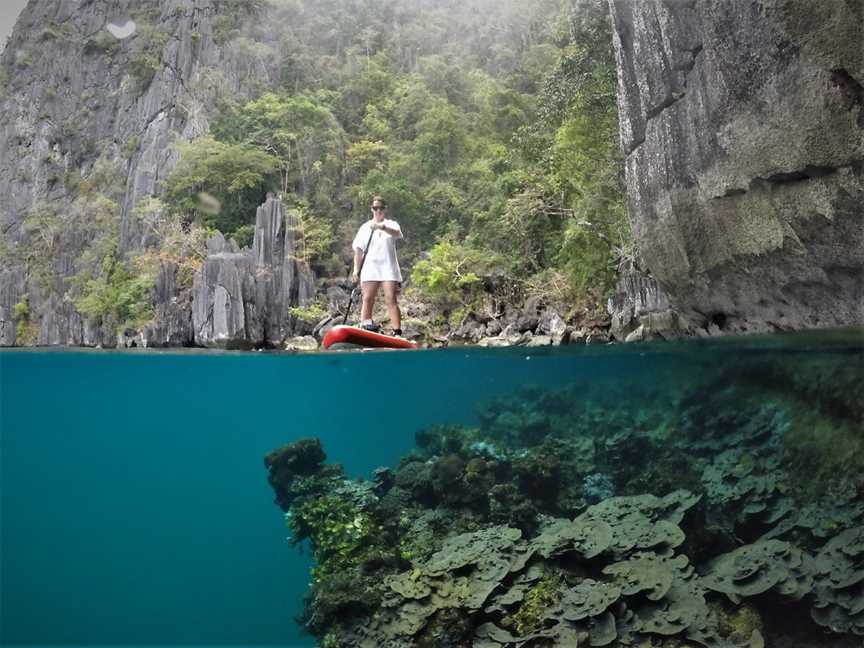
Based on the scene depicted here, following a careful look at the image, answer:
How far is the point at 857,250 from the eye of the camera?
3.38 metres

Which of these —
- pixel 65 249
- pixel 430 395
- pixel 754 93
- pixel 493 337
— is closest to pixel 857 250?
pixel 754 93

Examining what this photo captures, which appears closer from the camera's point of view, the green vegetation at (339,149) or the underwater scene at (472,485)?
the underwater scene at (472,485)

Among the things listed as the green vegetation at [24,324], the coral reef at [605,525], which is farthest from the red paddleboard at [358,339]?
the green vegetation at [24,324]

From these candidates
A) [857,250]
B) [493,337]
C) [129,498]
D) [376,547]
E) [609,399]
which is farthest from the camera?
[129,498]

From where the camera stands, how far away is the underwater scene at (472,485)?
371cm

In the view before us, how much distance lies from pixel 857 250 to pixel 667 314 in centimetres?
253

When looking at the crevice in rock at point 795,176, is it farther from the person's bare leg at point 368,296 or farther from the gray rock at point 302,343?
the gray rock at point 302,343

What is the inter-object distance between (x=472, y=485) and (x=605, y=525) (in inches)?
38.1

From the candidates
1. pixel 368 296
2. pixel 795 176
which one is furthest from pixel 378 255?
pixel 795 176

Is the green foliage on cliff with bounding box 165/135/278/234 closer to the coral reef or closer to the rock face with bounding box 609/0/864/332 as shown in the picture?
the coral reef

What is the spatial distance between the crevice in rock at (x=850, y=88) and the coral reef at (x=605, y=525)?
8.12ft

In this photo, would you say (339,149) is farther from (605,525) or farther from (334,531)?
(605,525)

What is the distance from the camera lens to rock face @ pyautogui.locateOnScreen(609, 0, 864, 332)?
10.2ft

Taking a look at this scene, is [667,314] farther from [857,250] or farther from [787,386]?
[857,250]
